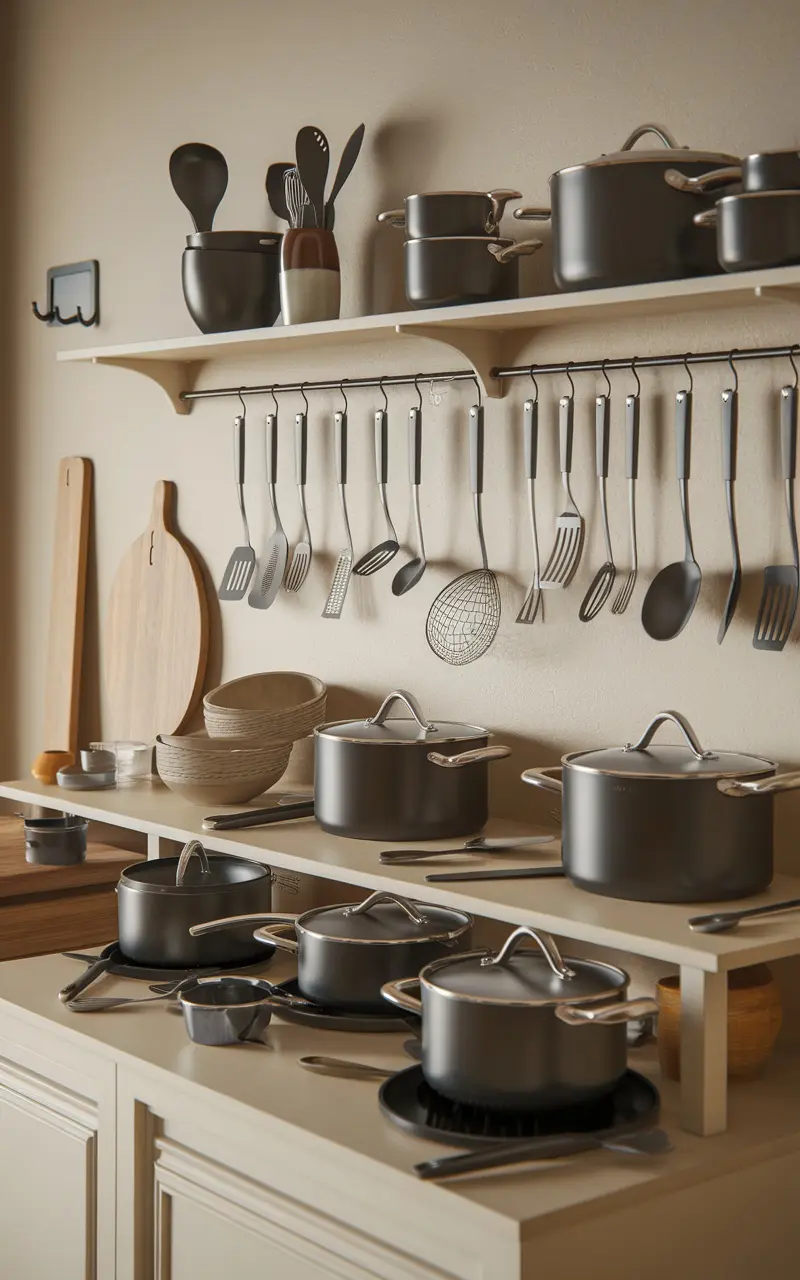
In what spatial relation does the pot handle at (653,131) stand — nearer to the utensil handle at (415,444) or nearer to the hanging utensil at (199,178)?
the utensil handle at (415,444)

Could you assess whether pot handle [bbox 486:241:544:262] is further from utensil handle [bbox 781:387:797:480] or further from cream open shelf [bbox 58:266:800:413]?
utensil handle [bbox 781:387:797:480]

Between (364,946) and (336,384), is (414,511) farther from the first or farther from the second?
(364,946)

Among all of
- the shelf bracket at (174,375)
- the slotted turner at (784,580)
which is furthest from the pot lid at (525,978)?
the shelf bracket at (174,375)

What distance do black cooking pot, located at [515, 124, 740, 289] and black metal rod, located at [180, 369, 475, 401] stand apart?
47 cm

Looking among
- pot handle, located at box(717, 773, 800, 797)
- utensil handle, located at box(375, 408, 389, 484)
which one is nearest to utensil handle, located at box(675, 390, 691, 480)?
pot handle, located at box(717, 773, 800, 797)

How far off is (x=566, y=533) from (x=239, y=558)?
0.79m

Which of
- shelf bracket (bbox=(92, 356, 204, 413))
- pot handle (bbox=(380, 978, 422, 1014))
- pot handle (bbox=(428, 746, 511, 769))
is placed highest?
shelf bracket (bbox=(92, 356, 204, 413))

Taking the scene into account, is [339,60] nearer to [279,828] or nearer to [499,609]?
[499,609]

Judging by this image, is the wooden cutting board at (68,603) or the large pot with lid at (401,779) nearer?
the large pot with lid at (401,779)

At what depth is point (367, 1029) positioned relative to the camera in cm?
190

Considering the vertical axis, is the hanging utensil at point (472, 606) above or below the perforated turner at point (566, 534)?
below

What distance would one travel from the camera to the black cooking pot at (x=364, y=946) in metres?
1.89

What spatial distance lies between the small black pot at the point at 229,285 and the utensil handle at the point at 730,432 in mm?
900

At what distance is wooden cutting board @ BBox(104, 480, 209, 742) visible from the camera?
9.14 feet
